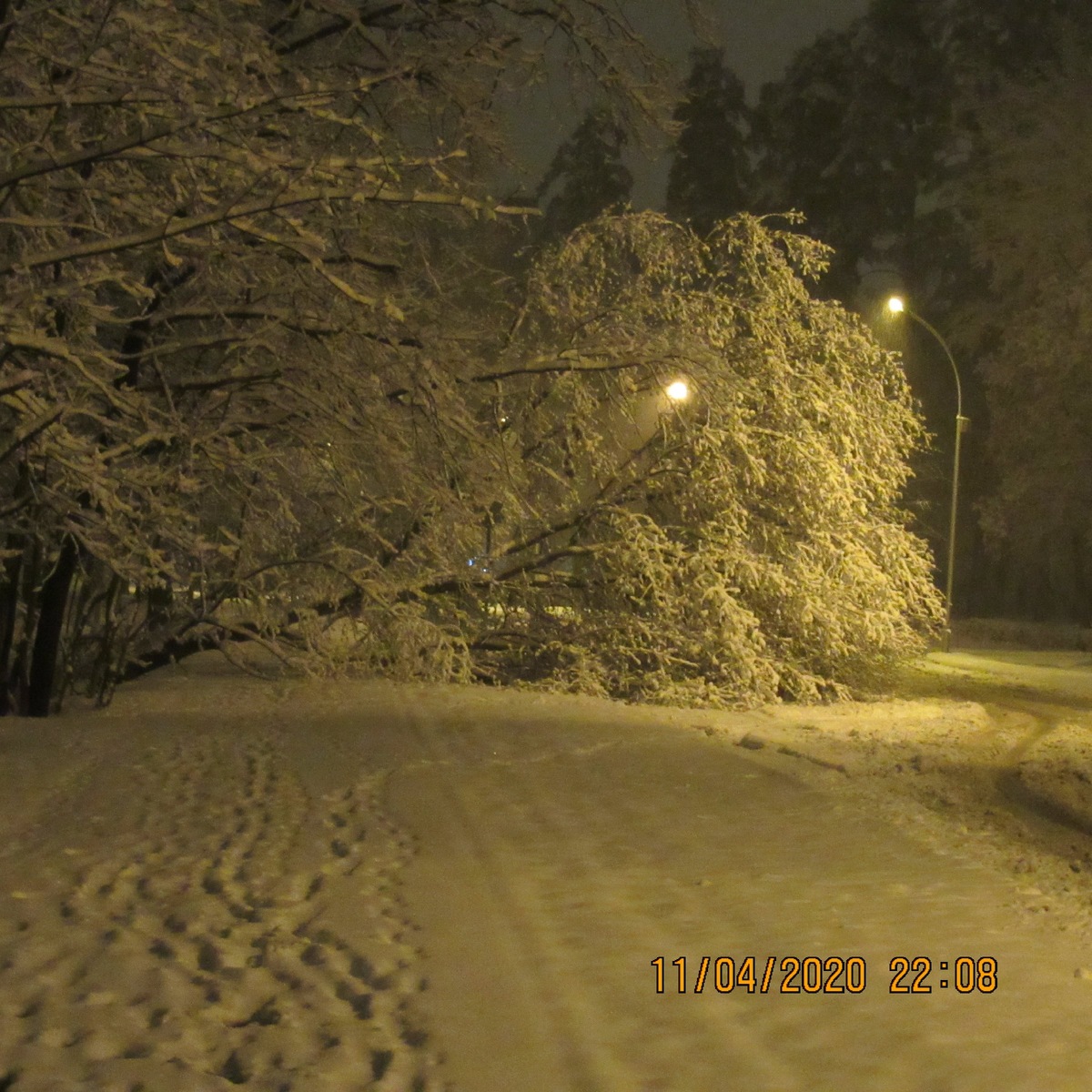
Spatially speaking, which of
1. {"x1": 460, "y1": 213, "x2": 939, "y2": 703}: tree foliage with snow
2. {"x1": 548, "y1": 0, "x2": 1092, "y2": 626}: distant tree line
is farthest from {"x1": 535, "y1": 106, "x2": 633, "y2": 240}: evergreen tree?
{"x1": 460, "y1": 213, "x2": 939, "y2": 703}: tree foliage with snow

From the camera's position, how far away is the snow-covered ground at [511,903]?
437cm

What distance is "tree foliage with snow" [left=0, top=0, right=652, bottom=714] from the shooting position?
24.6 ft

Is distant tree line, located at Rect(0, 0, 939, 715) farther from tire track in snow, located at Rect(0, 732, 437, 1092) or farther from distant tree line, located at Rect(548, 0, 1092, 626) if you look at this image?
distant tree line, located at Rect(548, 0, 1092, 626)

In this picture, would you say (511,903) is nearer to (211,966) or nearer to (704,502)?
(211,966)

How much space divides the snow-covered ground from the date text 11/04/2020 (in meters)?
0.07

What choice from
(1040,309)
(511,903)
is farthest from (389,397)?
(1040,309)

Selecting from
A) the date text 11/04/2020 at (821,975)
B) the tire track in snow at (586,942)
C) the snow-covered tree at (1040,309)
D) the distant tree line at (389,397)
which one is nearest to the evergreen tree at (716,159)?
the snow-covered tree at (1040,309)

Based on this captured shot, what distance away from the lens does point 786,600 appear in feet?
53.5

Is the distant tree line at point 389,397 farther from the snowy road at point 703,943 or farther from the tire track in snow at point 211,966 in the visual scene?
the snowy road at point 703,943

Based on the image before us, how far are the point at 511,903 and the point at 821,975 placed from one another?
1.61 metres

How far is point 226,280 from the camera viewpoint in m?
11.0

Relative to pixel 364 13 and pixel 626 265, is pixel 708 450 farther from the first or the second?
pixel 364 13

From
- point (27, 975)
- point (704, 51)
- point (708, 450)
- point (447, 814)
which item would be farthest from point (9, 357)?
point (704, 51)

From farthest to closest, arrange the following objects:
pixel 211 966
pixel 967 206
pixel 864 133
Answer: pixel 864 133, pixel 967 206, pixel 211 966
